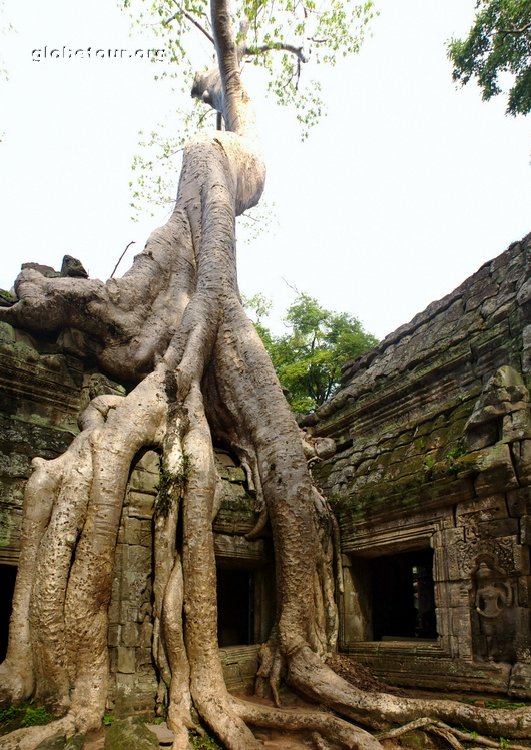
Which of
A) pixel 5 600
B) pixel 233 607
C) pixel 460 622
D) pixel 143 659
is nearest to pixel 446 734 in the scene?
pixel 460 622

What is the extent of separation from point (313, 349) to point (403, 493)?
10.9 meters

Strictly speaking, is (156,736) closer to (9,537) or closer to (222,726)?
(222,726)

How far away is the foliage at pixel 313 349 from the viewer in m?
14.6

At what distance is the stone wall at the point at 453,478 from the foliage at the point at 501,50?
4111 millimetres

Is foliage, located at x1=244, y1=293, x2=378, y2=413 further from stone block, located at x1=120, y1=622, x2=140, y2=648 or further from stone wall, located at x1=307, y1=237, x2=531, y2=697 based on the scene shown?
stone block, located at x1=120, y1=622, x2=140, y2=648

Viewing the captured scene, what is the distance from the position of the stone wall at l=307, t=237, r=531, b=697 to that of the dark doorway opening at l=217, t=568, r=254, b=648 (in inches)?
47.3

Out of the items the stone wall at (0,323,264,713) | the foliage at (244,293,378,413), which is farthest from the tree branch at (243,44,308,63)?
the stone wall at (0,323,264,713)

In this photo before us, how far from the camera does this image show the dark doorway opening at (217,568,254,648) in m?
5.90

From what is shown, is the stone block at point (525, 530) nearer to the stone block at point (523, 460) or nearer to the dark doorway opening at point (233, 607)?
the stone block at point (523, 460)

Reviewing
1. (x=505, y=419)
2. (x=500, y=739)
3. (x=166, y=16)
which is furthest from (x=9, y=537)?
(x=166, y=16)

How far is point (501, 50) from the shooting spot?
8.15m

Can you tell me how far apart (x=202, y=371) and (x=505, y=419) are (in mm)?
2907

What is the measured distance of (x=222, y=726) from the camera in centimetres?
350

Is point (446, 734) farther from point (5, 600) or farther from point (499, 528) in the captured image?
point (5, 600)
